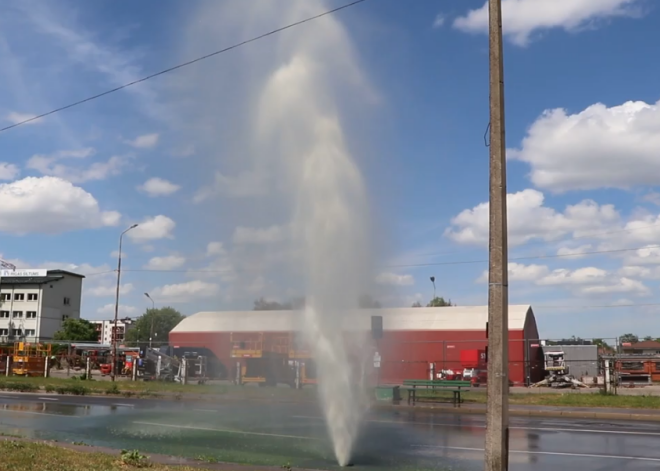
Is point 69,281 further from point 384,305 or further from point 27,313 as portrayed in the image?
point 384,305

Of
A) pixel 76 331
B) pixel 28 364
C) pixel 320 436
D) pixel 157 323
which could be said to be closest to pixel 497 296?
pixel 320 436

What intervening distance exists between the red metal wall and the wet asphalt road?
65.6 ft

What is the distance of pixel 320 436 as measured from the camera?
52.1ft

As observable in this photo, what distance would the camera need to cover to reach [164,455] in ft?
41.0

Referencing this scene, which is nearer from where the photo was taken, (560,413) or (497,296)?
(497,296)

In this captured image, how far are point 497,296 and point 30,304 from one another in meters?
118

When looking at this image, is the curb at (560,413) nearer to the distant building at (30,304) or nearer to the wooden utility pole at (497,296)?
the wooden utility pole at (497,296)

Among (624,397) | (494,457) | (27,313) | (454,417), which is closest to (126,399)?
(454,417)

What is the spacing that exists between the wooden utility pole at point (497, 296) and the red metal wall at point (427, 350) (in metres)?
33.8

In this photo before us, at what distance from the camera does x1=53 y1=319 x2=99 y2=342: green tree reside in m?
104

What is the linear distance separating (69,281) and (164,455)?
117 meters

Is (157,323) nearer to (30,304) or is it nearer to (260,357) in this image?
(30,304)

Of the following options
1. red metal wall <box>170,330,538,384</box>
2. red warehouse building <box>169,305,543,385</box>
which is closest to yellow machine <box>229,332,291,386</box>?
red warehouse building <box>169,305,543,385</box>

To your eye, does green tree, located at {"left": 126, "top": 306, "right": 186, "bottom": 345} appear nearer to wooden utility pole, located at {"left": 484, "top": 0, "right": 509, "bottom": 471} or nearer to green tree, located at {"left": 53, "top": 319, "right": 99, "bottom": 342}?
green tree, located at {"left": 53, "top": 319, "right": 99, "bottom": 342}
